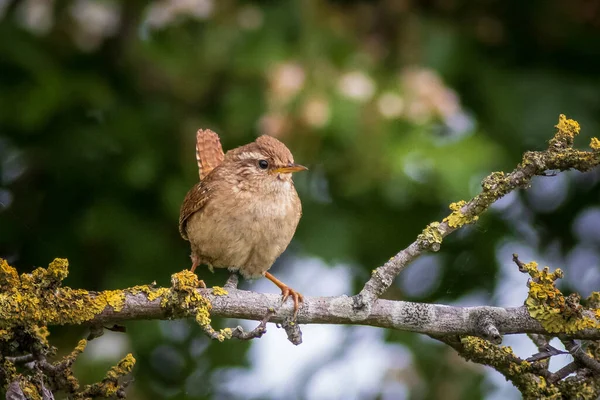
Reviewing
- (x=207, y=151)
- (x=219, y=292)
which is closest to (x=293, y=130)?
(x=207, y=151)

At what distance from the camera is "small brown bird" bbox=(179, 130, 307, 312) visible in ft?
11.2

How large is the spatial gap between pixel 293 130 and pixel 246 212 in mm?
933

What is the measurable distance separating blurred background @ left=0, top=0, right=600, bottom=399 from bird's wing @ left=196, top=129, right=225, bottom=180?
11.4 inches

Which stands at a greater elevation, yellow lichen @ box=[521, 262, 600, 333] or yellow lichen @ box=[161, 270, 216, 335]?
yellow lichen @ box=[521, 262, 600, 333]

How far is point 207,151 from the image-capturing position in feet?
13.7

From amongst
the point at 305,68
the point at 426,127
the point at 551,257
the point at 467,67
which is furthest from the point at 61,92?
the point at 551,257

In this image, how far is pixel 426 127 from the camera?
4387mm

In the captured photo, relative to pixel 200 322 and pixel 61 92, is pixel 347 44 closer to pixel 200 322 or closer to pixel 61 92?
pixel 61 92

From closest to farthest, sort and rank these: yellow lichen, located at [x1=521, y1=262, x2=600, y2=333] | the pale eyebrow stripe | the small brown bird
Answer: yellow lichen, located at [x1=521, y1=262, x2=600, y2=333]
the small brown bird
the pale eyebrow stripe

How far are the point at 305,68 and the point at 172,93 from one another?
950mm

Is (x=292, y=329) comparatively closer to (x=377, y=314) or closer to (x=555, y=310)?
(x=377, y=314)

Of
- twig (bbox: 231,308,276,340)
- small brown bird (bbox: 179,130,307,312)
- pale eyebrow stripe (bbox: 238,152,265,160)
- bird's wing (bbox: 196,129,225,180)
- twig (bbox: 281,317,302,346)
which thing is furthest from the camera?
bird's wing (bbox: 196,129,225,180)

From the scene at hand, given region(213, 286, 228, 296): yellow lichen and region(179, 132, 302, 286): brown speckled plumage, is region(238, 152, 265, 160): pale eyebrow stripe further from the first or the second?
region(213, 286, 228, 296): yellow lichen

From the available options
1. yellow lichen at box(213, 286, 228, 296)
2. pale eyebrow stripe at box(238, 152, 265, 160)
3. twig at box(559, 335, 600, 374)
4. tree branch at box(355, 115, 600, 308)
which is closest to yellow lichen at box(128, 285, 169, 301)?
yellow lichen at box(213, 286, 228, 296)
